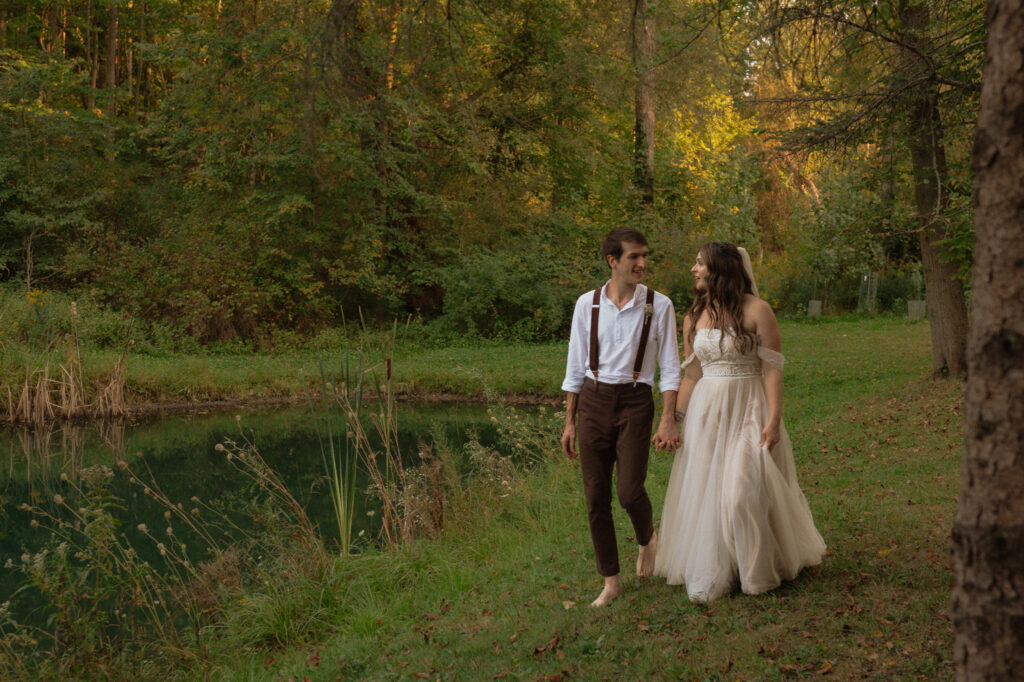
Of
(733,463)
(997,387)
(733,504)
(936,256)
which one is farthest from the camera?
(936,256)

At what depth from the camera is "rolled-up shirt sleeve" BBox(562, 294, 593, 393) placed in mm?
5250

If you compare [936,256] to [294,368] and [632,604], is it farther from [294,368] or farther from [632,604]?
[294,368]

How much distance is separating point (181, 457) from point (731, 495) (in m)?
11.3

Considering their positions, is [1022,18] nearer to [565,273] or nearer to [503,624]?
[503,624]

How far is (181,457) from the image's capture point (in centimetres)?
1430

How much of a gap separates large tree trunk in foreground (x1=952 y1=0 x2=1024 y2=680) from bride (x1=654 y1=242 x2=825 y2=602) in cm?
292

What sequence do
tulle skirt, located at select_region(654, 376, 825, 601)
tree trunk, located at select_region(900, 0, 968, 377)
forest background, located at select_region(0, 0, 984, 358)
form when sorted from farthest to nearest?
forest background, located at select_region(0, 0, 984, 358) → tree trunk, located at select_region(900, 0, 968, 377) → tulle skirt, located at select_region(654, 376, 825, 601)

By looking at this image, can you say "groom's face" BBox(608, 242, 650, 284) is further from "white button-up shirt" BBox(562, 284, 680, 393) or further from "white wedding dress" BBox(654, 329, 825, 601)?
"white wedding dress" BBox(654, 329, 825, 601)

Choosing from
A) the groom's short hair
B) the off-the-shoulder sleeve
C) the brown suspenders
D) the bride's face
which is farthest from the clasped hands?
the groom's short hair

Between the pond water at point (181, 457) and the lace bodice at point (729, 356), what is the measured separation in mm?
4714

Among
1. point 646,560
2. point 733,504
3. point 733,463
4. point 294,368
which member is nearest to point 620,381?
point 733,463

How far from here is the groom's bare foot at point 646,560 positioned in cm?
554

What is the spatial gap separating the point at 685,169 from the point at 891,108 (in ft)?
59.6

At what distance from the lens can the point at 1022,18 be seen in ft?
6.31
